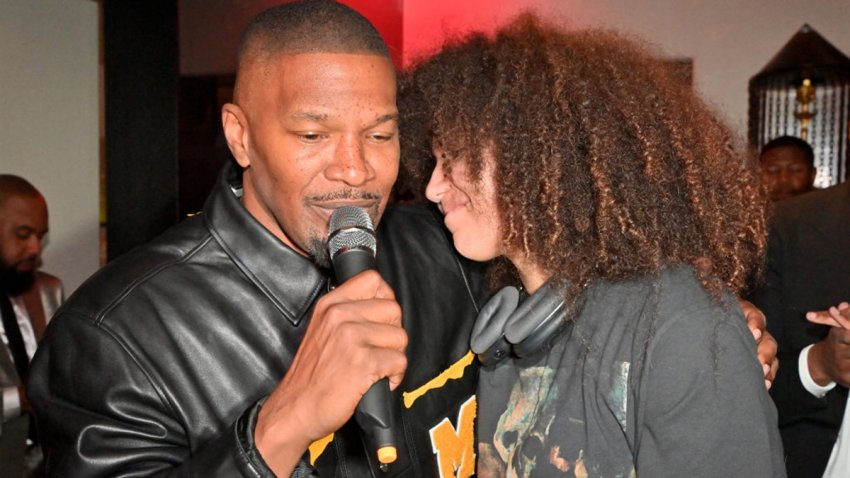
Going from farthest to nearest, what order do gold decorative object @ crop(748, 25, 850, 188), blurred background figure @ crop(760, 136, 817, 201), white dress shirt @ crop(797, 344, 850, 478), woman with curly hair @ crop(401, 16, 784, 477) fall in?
gold decorative object @ crop(748, 25, 850, 188) < blurred background figure @ crop(760, 136, 817, 201) < white dress shirt @ crop(797, 344, 850, 478) < woman with curly hair @ crop(401, 16, 784, 477)

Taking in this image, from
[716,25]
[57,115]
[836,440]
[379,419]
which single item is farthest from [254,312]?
[716,25]

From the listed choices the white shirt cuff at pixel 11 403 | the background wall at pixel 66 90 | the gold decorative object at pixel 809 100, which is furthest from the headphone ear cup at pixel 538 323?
the gold decorative object at pixel 809 100

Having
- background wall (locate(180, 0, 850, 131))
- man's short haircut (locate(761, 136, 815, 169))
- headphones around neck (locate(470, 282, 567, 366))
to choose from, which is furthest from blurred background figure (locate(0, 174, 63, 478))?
man's short haircut (locate(761, 136, 815, 169))

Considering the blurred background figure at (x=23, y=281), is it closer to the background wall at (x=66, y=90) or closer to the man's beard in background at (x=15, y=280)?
the man's beard in background at (x=15, y=280)

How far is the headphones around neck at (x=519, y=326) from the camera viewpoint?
5.15 feet

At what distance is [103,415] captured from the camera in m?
1.58

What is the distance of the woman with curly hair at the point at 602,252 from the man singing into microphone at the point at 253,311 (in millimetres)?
187

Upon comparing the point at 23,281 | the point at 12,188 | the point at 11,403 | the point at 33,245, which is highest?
the point at 12,188

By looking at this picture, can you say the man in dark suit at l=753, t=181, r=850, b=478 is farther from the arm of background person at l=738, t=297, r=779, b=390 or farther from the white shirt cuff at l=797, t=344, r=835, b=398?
the arm of background person at l=738, t=297, r=779, b=390

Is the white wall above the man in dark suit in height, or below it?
above

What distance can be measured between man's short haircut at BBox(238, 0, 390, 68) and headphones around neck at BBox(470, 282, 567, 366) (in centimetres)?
58

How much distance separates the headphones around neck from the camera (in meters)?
1.57

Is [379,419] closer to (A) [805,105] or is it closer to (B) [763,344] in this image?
(B) [763,344]

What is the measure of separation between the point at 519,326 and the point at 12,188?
2.90 metres
